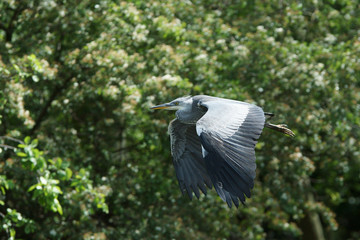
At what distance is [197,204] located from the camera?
8148 mm

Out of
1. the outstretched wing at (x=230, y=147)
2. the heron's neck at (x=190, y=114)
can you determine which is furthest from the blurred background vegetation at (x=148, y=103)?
the outstretched wing at (x=230, y=147)

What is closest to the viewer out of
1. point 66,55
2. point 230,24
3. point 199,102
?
point 199,102

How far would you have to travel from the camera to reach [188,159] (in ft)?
19.9

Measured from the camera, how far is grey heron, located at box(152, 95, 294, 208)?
15.5 ft

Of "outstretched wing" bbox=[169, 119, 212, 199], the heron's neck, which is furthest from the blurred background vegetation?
the heron's neck

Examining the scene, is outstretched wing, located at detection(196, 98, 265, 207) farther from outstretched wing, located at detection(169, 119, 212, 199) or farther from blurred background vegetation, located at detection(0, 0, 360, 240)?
blurred background vegetation, located at detection(0, 0, 360, 240)

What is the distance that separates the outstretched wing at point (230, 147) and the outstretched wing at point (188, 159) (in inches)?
34.6

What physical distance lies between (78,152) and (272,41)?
10.4 ft

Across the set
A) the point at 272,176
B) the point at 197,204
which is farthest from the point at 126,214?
the point at 272,176

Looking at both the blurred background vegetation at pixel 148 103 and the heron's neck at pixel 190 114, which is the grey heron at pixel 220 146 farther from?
the blurred background vegetation at pixel 148 103

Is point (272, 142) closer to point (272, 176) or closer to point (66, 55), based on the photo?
point (272, 176)

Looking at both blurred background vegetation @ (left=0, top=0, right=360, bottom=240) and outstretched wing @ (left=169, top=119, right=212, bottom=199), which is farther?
blurred background vegetation @ (left=0, top=0, right=360, bottom=240)

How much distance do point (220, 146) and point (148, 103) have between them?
101 inches

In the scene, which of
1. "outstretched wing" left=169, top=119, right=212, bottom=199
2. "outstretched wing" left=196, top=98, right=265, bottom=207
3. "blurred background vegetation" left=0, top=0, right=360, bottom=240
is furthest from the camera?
"blurred background vegetation" left=0, top=0, right=360, bottom=240
